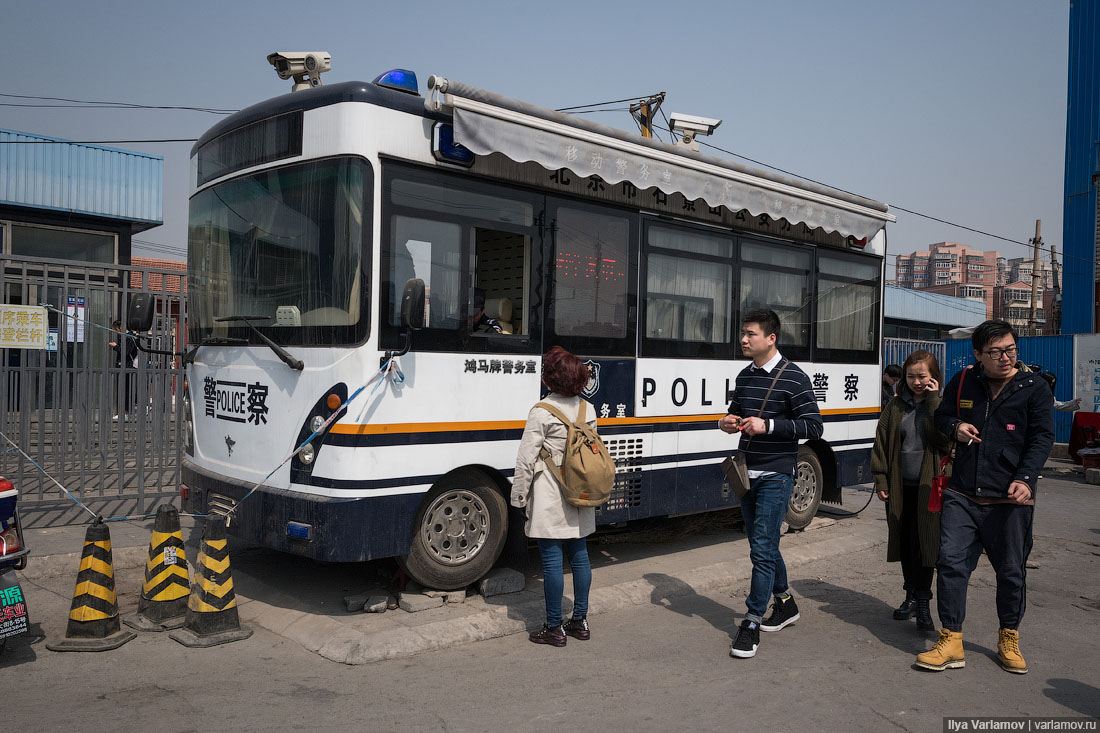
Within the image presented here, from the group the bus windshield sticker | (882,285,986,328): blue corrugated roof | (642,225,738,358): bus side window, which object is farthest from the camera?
(882,285,986,328): blue corrugated roof

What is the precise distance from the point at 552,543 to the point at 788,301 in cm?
430

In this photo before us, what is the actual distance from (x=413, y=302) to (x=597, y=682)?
2352mm

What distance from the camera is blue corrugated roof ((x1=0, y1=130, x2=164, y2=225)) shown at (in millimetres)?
15750

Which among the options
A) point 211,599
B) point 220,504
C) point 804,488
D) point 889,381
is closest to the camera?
point 211,599

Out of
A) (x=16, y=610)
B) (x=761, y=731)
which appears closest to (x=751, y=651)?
(x=761, y=731)

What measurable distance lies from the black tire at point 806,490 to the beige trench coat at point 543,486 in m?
4.13

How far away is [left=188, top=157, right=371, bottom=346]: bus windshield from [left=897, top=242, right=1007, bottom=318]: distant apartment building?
3582 inches

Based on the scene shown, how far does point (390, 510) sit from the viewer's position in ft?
17.5

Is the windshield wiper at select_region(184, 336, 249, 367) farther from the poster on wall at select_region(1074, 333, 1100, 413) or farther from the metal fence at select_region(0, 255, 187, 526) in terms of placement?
the poster on wall at select_region(1074, 333, 1100, 413)

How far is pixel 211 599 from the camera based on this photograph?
16.6 feet

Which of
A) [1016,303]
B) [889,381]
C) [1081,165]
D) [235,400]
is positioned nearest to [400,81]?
[235,400]

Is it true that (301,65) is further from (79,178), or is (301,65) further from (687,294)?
(79,178)

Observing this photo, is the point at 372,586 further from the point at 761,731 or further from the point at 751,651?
the point at 761,731

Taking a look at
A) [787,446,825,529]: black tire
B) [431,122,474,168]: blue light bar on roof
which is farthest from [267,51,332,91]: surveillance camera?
[787,446,825,529]: black tire
